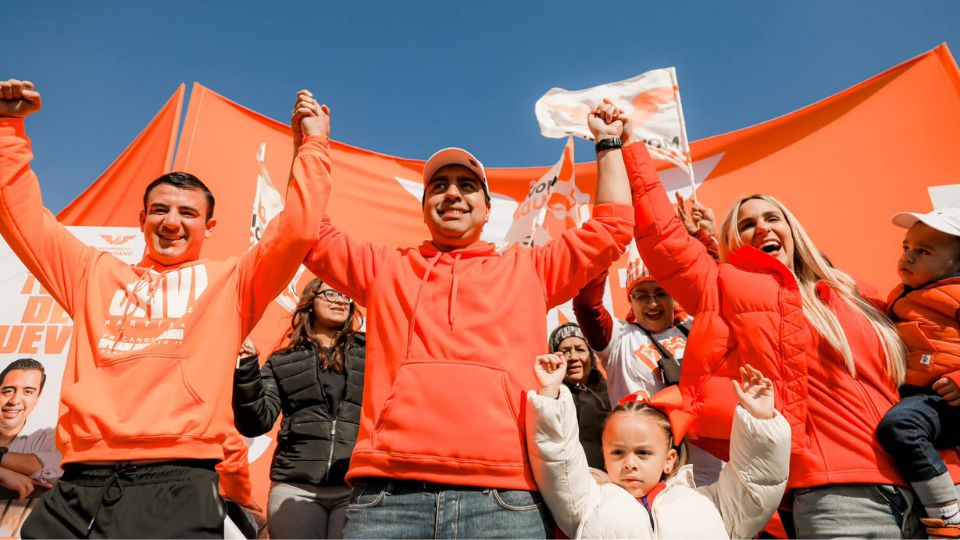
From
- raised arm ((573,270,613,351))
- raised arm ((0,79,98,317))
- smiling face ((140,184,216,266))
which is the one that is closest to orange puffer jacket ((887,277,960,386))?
raised arm ((573,270,613,351))

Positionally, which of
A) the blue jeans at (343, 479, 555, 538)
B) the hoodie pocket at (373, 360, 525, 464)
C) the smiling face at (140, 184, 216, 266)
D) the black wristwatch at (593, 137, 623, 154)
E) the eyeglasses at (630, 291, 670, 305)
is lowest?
the blue jeans at (343, 479, 555, 538)

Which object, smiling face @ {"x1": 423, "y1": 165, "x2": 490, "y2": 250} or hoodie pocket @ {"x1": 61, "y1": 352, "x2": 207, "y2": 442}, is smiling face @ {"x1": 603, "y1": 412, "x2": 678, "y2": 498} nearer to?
smiling face @ {"x1": 423, "y1": 165, "x2": 490, "y2": 250}

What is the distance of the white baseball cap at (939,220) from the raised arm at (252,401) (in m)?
2.91

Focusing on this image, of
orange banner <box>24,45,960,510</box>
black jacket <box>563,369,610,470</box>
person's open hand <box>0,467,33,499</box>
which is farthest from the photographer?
orange banner <box>24,45,960,510</box>

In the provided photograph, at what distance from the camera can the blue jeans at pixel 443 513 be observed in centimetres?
176

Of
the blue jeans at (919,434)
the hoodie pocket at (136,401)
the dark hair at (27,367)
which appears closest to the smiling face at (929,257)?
the blue jeans at (919,434)

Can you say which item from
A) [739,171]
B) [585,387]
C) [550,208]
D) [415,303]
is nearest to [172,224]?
[415,303]

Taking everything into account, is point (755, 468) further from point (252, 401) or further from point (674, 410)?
point (252, 401)

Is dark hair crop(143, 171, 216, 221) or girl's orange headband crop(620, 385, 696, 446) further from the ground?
dark hair crop(143, 171, 216, 221)

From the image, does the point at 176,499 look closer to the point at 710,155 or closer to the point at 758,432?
the point at 758,432

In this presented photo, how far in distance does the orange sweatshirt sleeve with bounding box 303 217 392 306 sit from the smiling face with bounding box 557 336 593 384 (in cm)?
189

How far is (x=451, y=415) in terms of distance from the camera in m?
1.86

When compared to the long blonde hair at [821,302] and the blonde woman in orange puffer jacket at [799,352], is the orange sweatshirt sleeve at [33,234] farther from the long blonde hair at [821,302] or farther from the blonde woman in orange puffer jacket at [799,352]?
the long blonde hair at [821,302]

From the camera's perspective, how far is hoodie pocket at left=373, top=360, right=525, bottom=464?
1.83m
